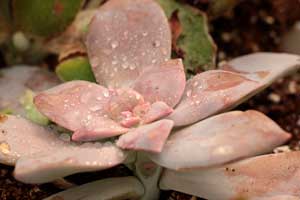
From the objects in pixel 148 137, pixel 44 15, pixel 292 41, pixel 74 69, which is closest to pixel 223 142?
pixel 148 137

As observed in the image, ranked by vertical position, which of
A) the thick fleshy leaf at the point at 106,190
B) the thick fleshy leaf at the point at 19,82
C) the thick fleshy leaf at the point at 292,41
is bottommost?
the thick fleshy leaf at the point at 106,190

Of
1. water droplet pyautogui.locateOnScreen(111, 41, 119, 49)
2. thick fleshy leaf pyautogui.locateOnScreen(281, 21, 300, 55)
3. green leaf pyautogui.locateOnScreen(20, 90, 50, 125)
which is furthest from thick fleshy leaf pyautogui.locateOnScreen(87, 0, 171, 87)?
thick fleshy leaf pyautogui.locateOnScreen(281, 21, 300, 55)

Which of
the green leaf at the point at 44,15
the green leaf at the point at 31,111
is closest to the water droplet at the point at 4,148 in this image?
the green leaf at the point at 31,111

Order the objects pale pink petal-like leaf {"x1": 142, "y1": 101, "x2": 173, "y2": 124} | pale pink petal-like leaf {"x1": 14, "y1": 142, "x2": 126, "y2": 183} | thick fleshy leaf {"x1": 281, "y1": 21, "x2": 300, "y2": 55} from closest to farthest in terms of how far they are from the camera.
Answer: pale pink petal-like leaf {"x1": 14, "y1": 142, "x2": 126, "y2": 183} < pale pink petal-like leaf {"x1": 142, "y1": 101, "x2": 173, "y2": 124} < thick fleshy leaf {"x1": 281, "y1": 21, "x2": 300, "y2": 55}

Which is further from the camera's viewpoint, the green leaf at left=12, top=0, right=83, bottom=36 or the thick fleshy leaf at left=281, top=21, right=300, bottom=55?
the thick fleshy leaf at left=281, top=21, right=300, bottom=55

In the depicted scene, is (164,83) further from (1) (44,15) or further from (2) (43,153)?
(1) (44,15)

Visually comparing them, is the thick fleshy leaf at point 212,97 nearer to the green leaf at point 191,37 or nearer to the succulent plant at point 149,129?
the succulent plant at point 149,129

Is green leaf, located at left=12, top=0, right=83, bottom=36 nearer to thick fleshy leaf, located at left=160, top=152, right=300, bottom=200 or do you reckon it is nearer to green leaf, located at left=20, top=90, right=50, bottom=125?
green leaf, located at left=20, top=90, right=50, bottom=125
